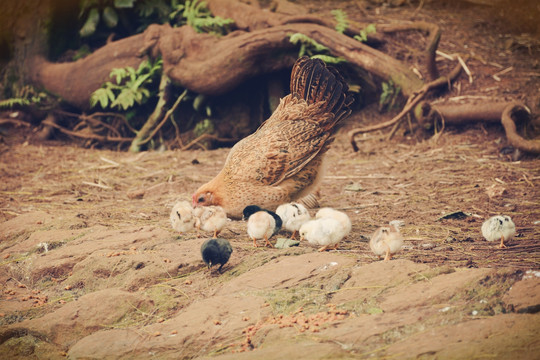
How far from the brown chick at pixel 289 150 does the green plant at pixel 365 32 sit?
3.68m

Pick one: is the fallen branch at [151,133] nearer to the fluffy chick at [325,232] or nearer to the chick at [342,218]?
the chick at [342,218]

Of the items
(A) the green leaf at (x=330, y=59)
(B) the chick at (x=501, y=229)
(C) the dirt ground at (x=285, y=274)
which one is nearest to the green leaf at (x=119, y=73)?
(C) the dirt ground at (x=285, y=274)

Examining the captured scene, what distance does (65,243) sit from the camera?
493 cm

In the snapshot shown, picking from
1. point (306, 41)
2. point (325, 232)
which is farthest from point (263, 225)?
point (306, 41)

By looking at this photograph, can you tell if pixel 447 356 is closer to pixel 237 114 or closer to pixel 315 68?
pixel 315 68

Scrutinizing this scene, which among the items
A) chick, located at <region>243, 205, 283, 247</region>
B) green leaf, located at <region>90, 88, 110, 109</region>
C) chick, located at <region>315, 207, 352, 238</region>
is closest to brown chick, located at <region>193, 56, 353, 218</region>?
chick, located at <region>243, 205, 283, 247</region>

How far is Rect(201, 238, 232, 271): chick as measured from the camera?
393cm

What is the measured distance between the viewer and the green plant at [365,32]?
934 cm

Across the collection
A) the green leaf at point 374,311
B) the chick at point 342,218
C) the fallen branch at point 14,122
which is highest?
the chick at point 342,218

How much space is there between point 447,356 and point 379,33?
7.88 metres

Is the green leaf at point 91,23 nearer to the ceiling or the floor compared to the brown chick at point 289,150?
nearer to the ceiling

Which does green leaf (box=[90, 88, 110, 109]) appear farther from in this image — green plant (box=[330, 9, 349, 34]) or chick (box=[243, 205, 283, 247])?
chick (box=[243, 205, 283, 247])

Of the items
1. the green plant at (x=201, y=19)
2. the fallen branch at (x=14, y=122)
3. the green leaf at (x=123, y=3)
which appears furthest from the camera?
the green leaf at (x=123, y=3)

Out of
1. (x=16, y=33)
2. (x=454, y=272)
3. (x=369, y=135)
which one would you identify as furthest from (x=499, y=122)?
(x=16, y=33)
